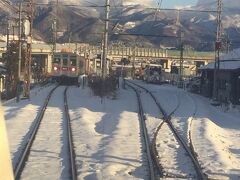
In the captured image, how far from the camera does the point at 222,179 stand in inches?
381

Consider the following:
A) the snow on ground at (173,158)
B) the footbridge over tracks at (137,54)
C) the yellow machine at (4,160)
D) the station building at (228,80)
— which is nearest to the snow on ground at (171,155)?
the snow on ground at (173,158)

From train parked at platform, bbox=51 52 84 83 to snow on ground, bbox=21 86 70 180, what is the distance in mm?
32047

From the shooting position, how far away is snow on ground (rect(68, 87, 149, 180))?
9.94 meters

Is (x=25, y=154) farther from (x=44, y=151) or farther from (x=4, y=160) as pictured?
(x=4, y=160)

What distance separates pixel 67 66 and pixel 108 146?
3777 centimetres

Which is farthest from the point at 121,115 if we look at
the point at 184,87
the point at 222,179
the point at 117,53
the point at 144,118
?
the point at 117,53

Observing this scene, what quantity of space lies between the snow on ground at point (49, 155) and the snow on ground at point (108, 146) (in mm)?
313

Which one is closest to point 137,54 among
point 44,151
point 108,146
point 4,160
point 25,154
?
point 108,146

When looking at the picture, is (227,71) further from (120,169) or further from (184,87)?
(120,169)

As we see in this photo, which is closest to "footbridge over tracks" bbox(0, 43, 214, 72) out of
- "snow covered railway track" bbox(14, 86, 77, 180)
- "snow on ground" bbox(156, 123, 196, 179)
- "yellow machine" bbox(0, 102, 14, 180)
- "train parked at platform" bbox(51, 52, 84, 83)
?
"train parked at platform" bbox(51, 52, 84, 83)

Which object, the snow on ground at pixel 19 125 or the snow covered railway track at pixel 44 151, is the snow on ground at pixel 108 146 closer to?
the snow covered railway track at pixel 44 151

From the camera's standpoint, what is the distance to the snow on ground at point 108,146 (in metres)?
9.94

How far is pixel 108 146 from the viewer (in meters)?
13.3

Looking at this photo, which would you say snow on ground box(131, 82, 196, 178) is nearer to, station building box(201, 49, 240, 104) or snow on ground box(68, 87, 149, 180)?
snow on ground box(68, 87, 149, 180)
